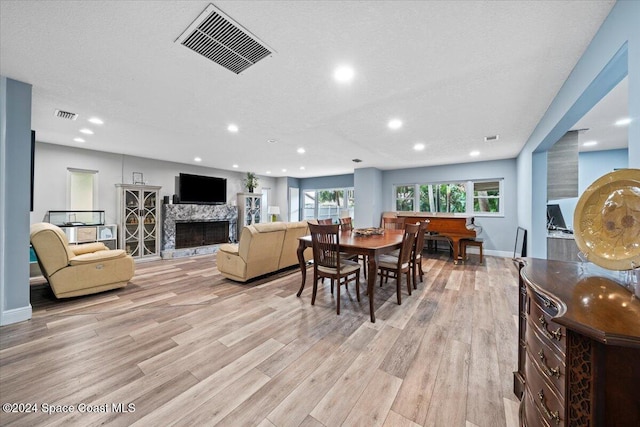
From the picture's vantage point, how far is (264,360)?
186 centimetres

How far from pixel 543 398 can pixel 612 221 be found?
78cm

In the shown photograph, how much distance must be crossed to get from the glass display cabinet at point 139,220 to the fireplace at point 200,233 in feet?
1.83

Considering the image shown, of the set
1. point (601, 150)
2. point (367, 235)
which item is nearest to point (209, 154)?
point (367, 235)

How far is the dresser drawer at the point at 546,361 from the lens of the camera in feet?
2.66

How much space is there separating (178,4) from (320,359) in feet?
8.54

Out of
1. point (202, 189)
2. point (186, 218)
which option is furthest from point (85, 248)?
point (202, 189)

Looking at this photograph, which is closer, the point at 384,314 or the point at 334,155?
the point at 384,314

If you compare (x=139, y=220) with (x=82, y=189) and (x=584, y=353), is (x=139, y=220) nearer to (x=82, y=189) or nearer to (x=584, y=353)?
(x=82, y=189)

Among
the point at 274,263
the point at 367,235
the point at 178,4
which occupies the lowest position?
the point at 274,263

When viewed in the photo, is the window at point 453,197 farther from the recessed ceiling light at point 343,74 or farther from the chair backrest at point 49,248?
the chair backrest at point 49,248

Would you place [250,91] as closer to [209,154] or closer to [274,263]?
[274,263]

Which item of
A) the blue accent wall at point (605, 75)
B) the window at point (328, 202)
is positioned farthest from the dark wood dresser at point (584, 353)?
the window at point (328, 202)

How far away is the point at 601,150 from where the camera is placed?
4.73 metres

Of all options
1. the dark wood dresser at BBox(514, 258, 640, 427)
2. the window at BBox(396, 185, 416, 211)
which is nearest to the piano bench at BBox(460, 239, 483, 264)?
the window at BBox(396, 185, 416, 211)
